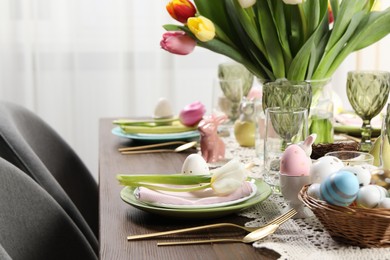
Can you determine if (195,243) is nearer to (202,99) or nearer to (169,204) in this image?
(169,204)

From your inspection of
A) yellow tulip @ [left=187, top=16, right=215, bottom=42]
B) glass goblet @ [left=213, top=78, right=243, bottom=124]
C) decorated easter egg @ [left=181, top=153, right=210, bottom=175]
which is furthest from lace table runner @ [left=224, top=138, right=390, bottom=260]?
glass goblet @ [left=213, top=78, right=243, bottom=124]

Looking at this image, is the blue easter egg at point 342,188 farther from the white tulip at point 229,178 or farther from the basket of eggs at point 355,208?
the white tulip at point 229,178

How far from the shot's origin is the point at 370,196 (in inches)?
39.3

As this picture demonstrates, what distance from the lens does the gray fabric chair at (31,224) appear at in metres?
1.32

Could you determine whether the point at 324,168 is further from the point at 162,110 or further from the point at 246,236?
the point at 162,110

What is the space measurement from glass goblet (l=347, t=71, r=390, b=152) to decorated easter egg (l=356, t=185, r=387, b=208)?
547mm

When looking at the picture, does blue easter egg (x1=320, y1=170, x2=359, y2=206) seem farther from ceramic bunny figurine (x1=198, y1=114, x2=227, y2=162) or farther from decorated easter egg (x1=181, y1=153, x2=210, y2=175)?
ceramic bunny figurine (x1=198, y1=114, x2=227, y2=162)

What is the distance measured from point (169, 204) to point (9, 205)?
334 millimetres

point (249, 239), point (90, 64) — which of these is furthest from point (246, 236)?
point (90, 64)

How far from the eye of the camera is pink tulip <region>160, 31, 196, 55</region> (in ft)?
5.22

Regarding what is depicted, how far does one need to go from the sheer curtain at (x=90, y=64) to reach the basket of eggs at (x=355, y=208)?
2322 mm

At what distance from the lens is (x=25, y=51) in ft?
10.5

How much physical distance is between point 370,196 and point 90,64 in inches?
95.3

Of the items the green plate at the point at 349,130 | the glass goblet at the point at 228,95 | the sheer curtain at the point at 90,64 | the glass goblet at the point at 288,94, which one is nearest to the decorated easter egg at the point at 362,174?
the glass goblet at the point at 288,94
